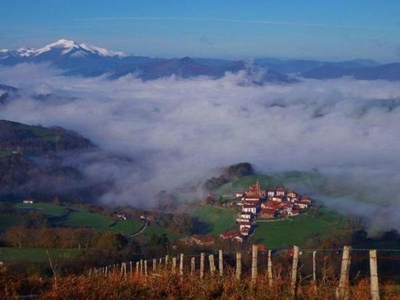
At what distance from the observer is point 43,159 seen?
58344 millimetres

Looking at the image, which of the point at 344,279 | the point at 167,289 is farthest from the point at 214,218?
the point at 344,279

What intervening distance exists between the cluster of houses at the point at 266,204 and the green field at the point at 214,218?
850mm

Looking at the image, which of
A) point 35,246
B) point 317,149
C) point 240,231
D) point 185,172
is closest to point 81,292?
point 35,246

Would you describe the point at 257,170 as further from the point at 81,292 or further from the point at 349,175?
the point at 81,292

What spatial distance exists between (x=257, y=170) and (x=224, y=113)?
7171 centimetres

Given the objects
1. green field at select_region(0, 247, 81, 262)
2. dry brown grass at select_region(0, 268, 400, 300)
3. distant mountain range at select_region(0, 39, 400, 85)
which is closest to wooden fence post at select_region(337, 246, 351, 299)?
dry brown grass at select_region(0, 268, 400, 300)

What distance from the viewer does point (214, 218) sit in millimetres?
41094

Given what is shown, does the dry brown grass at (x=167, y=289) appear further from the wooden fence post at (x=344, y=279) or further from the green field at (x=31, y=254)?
the green field at (x=31, y=254)

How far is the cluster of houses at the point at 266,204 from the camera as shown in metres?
37.3

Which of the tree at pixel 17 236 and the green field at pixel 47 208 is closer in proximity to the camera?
the tree at pixel 17 236

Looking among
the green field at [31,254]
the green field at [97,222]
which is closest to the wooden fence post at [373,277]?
the green field at [31,254]

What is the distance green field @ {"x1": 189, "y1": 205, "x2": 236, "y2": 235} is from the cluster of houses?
85cm

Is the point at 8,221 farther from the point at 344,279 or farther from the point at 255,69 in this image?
the point at 255,69

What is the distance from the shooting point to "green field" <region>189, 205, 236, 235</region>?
123ft
